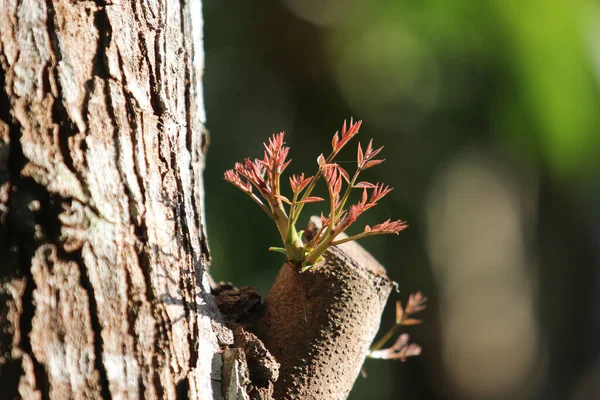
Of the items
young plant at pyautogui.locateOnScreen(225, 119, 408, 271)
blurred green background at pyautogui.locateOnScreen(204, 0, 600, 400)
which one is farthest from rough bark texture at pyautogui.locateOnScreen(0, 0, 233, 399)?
blurred green background at pyautogui.locateOnScreen(204, 0, 600, 400)

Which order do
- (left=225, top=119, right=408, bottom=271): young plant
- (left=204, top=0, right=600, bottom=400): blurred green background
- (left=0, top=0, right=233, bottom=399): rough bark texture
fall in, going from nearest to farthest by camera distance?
(left=0, top=0, right=233, bottom=399): rough bark texture < (left=225, top=119, right=408, bottom=271): young plant < (left=204, top=0, right=600, bottom=400): blurred green background

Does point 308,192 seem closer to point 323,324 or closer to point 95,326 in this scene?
point 323,324

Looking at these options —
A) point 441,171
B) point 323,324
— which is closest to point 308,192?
point 323,324

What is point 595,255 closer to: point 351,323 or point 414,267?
point 414,267

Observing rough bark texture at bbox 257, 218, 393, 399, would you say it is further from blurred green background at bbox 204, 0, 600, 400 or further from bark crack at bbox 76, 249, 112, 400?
blurred green background at bbox 204, 0, 600, 400

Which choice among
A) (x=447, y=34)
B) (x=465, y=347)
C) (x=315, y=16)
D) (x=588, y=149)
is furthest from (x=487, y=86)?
(x=465, y=347)

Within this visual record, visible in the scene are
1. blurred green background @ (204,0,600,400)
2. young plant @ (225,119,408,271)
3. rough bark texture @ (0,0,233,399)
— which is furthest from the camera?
blurred green background @ (204,0,600,400)
